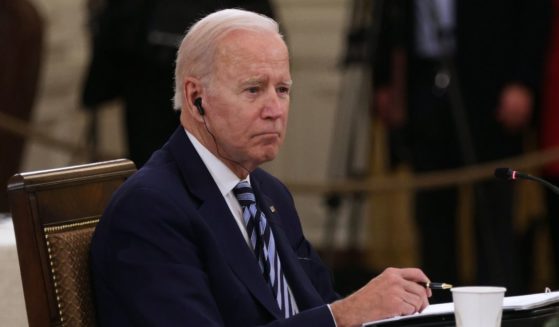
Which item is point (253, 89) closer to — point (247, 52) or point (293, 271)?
point (247, 52)

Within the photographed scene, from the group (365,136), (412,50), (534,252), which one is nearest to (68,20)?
(365,136)

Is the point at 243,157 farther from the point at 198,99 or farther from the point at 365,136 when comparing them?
the point at 365,136

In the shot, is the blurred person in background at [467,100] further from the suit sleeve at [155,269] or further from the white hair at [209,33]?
the suit sleeve at [155,269]

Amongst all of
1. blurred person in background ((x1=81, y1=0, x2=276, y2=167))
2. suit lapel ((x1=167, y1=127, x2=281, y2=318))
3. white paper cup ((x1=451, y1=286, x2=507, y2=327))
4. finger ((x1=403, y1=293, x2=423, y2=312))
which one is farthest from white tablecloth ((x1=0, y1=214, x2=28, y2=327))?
blurred person in background ((x1=81, y1=0, x2=276, y2=167))

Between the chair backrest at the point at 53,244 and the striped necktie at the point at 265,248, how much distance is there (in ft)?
0.98

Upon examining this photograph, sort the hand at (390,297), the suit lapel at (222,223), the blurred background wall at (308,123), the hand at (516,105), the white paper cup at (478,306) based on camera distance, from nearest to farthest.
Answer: the white paper cup at (478,306) < the hand at (390,297) < the suit lapel at (222,223) < the hand at (516,105) < the blurred background wall at (308,123)

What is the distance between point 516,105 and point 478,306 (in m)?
3.26

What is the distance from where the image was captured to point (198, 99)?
96.8 inches

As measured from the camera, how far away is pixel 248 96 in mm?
2434

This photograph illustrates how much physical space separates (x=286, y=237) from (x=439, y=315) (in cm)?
44

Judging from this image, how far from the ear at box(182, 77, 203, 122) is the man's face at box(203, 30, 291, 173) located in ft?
0.08

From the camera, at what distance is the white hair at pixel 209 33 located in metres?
2.40

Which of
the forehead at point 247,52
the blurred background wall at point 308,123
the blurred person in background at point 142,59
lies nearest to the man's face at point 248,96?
the forehead at point 247,52

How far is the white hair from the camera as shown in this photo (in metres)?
2.40
